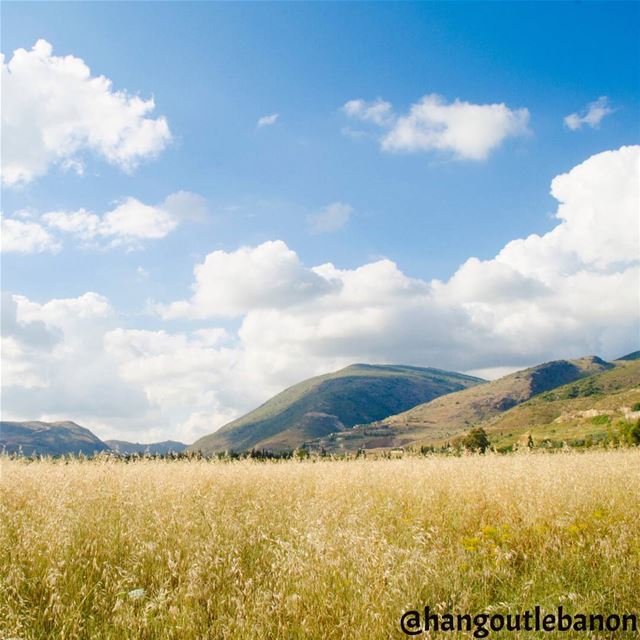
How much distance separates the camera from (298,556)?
15.9ft

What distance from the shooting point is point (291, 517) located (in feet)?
22.4

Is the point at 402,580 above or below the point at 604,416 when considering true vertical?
above

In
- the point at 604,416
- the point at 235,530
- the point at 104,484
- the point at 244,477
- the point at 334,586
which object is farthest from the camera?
the point at 604,416

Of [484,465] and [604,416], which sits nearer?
[484,465]

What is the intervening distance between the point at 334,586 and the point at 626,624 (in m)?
2.61

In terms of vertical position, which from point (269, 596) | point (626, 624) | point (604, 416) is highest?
point (269, 596)

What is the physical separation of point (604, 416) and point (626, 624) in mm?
173051

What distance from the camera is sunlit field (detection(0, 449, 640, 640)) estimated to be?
420 centimetres

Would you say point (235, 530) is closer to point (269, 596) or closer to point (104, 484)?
point (269, 596)

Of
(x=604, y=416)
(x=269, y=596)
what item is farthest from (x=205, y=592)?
(x=604, y=416)

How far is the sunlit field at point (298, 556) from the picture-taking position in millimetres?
4199

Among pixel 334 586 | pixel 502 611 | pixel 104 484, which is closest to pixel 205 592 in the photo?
pixel 334 586

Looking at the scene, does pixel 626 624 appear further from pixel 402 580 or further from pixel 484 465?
pixel 484 465

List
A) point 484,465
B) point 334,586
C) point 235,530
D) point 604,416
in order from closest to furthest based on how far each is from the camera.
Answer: point 334,586 → point 235,530 → point 484,465 → point 604,416
